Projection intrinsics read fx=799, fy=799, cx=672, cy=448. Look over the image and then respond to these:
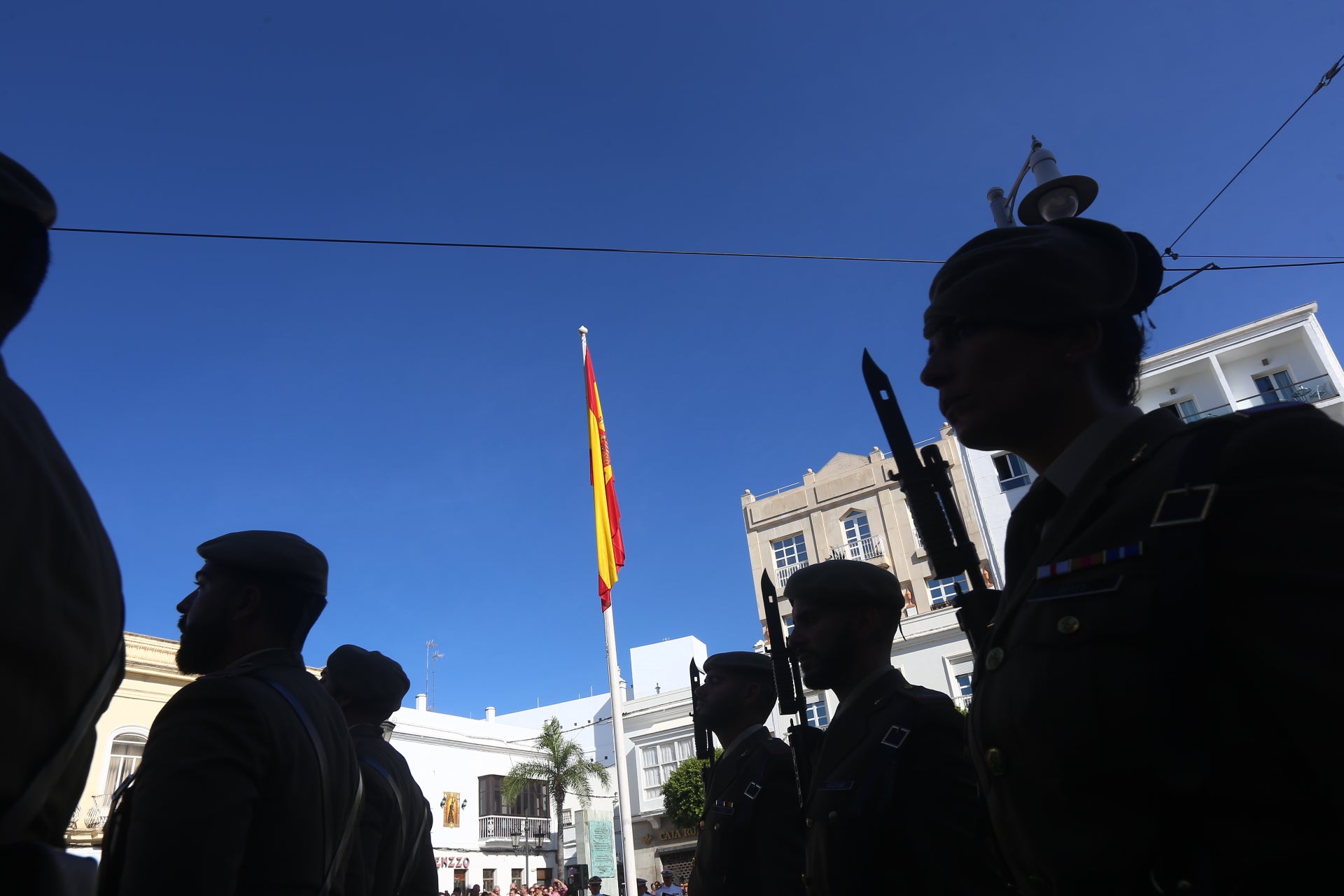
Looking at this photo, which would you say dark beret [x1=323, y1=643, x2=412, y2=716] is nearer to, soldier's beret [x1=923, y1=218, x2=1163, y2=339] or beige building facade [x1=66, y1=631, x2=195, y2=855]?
soldier's beret [x1=923, y1=218, x2=1163, y2=339]

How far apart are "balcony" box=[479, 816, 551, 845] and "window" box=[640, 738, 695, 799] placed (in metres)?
5.18

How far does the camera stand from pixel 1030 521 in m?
1.43

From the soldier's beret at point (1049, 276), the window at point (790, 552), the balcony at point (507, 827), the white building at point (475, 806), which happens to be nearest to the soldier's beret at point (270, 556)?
the soldier's beret at point (1049, 276)

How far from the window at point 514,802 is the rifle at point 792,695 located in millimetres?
30669

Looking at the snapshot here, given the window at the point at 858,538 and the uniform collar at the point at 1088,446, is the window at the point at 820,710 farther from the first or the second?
the uniform collar at the point at 1088,446

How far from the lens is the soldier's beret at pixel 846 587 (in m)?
3.38

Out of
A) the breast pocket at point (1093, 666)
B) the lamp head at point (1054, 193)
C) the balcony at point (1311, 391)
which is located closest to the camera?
the breast pocket at point (1093, 666)

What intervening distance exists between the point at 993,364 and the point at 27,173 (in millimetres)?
1700

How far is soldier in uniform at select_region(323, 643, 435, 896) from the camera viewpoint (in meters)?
3.59

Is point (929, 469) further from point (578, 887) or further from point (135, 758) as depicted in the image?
point (578, 887)

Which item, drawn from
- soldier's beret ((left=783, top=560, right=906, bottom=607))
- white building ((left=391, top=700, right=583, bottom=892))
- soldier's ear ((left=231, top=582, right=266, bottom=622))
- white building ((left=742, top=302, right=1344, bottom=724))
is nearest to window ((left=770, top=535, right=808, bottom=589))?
white building ((left=742, top=302, right=1344, bottom=724))

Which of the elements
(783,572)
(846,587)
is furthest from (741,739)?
(783,572)

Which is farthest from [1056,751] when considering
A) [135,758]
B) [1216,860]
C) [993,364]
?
[135,758]

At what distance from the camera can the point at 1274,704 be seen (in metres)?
0.88
